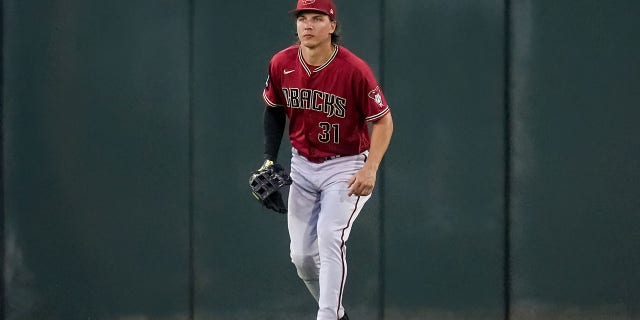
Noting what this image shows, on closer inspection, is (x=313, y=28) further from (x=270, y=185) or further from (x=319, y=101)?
(x=270, y=185)

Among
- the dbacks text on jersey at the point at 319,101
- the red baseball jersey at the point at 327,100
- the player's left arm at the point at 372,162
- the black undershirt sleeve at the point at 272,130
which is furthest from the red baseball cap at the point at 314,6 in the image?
the black undershirt sleeve at the point at 272,130

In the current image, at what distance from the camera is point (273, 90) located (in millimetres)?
5602

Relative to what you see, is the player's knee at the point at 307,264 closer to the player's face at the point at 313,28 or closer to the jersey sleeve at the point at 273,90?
the jersey sleeve at the point at 273,90

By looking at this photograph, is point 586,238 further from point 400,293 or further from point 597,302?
point 400,293

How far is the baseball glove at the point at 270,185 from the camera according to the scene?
5.45 meters

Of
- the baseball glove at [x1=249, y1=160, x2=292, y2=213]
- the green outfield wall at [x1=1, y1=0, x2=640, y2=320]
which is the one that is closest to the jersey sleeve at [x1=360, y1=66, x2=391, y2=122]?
the baseball glove at [x1=249, y1=160, x2=292, y2=213]

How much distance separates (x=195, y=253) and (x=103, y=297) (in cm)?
56

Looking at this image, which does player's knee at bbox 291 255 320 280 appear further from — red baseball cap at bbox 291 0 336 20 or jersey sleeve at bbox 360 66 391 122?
red baseball cap at bbox 291 0 336 20

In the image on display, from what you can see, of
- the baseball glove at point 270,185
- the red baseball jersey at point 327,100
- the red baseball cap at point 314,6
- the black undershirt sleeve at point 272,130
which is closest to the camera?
the red baseball cap at point 314,6

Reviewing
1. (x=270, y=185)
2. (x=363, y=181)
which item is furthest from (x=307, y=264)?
(x=363, y=181)

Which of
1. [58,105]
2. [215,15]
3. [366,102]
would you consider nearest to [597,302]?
[366,102]

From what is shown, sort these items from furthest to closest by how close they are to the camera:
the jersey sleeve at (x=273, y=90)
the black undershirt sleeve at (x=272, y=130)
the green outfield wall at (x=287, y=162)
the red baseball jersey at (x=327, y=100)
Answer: the green outfield wall at (x=287, y=162) < the black undershirt sleeve at (x=272, y=130) < the jersey sleeve at (x=273, y=90) < the red baseball jersey at (x=327, y=100)

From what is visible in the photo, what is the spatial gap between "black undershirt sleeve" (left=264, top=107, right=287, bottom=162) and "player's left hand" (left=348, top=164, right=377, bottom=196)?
548mm

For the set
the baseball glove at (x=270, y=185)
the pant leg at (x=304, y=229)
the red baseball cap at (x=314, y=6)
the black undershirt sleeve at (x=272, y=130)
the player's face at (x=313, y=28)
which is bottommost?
the pant leg at (x=304, y=229)
